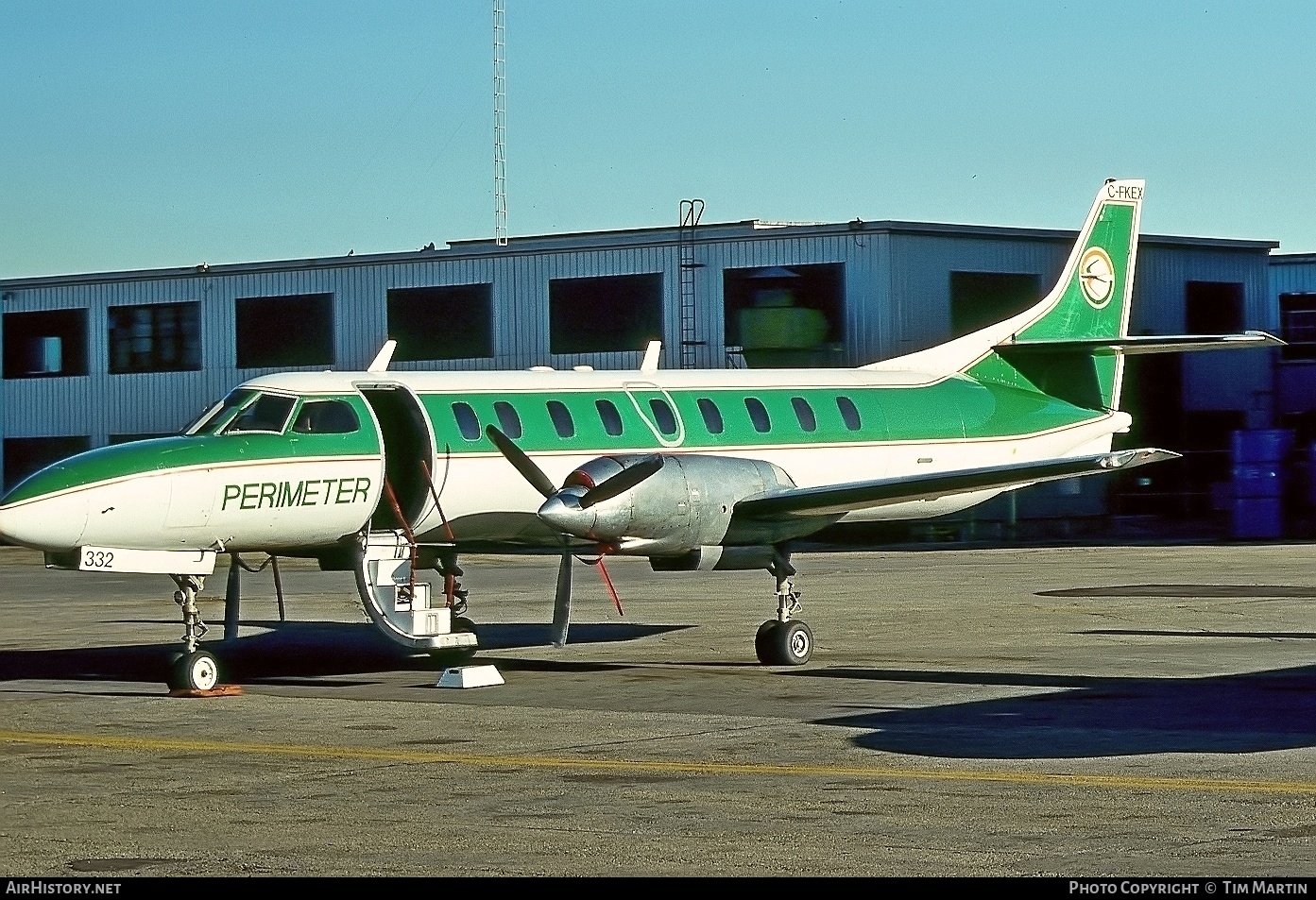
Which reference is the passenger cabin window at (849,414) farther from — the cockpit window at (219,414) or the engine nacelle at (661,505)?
the cockpit window at (219,414)

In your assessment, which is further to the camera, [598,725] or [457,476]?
[457,476]

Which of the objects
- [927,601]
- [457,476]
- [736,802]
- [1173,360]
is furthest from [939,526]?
[736,802]

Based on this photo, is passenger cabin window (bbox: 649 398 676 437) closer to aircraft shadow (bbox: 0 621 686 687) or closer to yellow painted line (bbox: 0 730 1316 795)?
aircraft shadow (bbox: 0 621 686 687)

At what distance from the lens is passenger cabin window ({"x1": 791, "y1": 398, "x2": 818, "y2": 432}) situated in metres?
21.5

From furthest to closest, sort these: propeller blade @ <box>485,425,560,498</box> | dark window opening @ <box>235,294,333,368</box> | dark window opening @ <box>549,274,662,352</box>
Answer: dark window opening @ <box>235,294,333,368</box>
dark window opening @ <box>549,274,662,352</box>
propeller blade @ <box>485,425,560,498</box>

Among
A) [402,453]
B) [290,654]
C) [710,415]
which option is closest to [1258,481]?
[710,415]

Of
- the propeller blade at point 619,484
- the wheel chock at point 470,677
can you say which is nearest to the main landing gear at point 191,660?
the wheel chock at point 470,677

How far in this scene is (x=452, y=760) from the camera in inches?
510

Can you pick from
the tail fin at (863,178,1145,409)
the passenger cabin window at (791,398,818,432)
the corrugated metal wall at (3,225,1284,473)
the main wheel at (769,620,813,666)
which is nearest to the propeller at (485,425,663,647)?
the main wheel at (769,620,813,666)

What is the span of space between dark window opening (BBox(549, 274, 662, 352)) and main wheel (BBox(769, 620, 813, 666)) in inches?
1177

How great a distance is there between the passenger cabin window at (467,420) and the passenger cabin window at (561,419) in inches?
35.1

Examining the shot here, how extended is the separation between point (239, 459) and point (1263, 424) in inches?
1667

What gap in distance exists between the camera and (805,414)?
2156 centimetres
